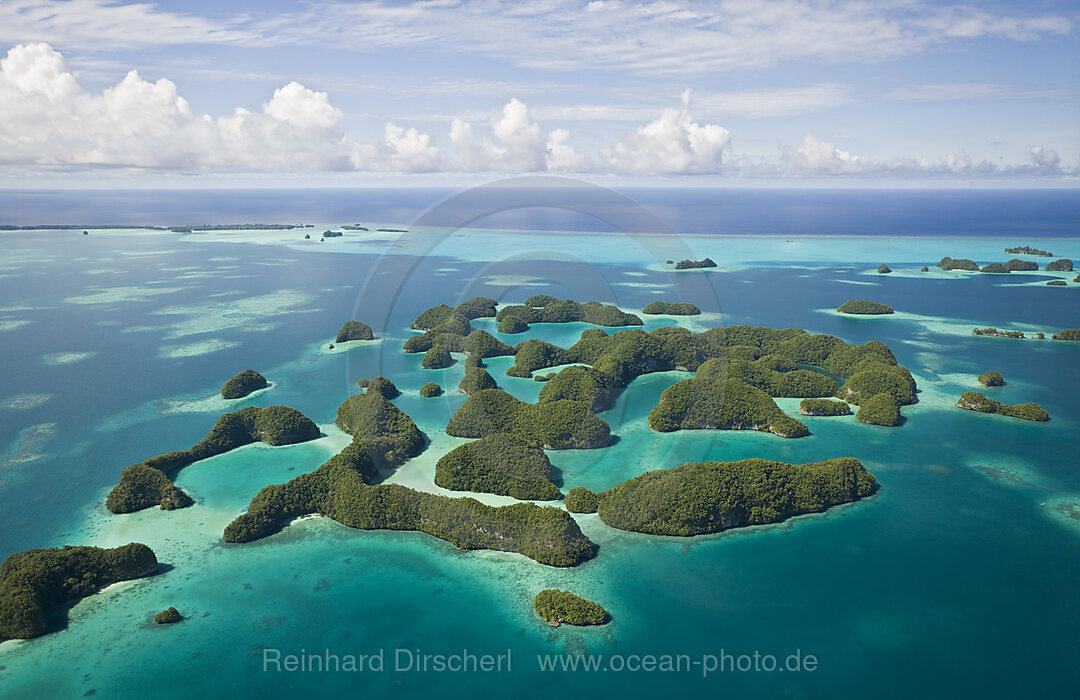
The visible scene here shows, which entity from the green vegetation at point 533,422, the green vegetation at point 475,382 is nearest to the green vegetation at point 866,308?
the green vegetation at point 475,382

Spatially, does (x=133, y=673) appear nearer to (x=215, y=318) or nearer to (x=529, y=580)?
(x=529, y=580)

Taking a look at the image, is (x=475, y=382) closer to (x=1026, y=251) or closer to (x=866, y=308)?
(x=866, y=308)

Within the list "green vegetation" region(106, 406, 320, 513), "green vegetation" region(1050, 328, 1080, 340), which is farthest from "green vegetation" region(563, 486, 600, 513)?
"green vegetation" region(1050, 328, 1080, 340)

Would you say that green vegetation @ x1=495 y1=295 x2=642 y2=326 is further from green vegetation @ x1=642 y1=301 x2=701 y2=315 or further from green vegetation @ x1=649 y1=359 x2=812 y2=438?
green vegetation @ x1=649 y1=359 x2=812 y2=438

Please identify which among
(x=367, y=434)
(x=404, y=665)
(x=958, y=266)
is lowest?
(x=404, y=665)

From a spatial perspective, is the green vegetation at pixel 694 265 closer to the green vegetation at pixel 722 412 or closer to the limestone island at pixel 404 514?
the green vegetation at pixel 722 412

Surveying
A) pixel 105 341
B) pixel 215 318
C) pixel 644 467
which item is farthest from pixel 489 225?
pixel 644 467

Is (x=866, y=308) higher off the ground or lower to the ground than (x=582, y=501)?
higher

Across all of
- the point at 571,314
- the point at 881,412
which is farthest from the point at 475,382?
the point at 571,314
